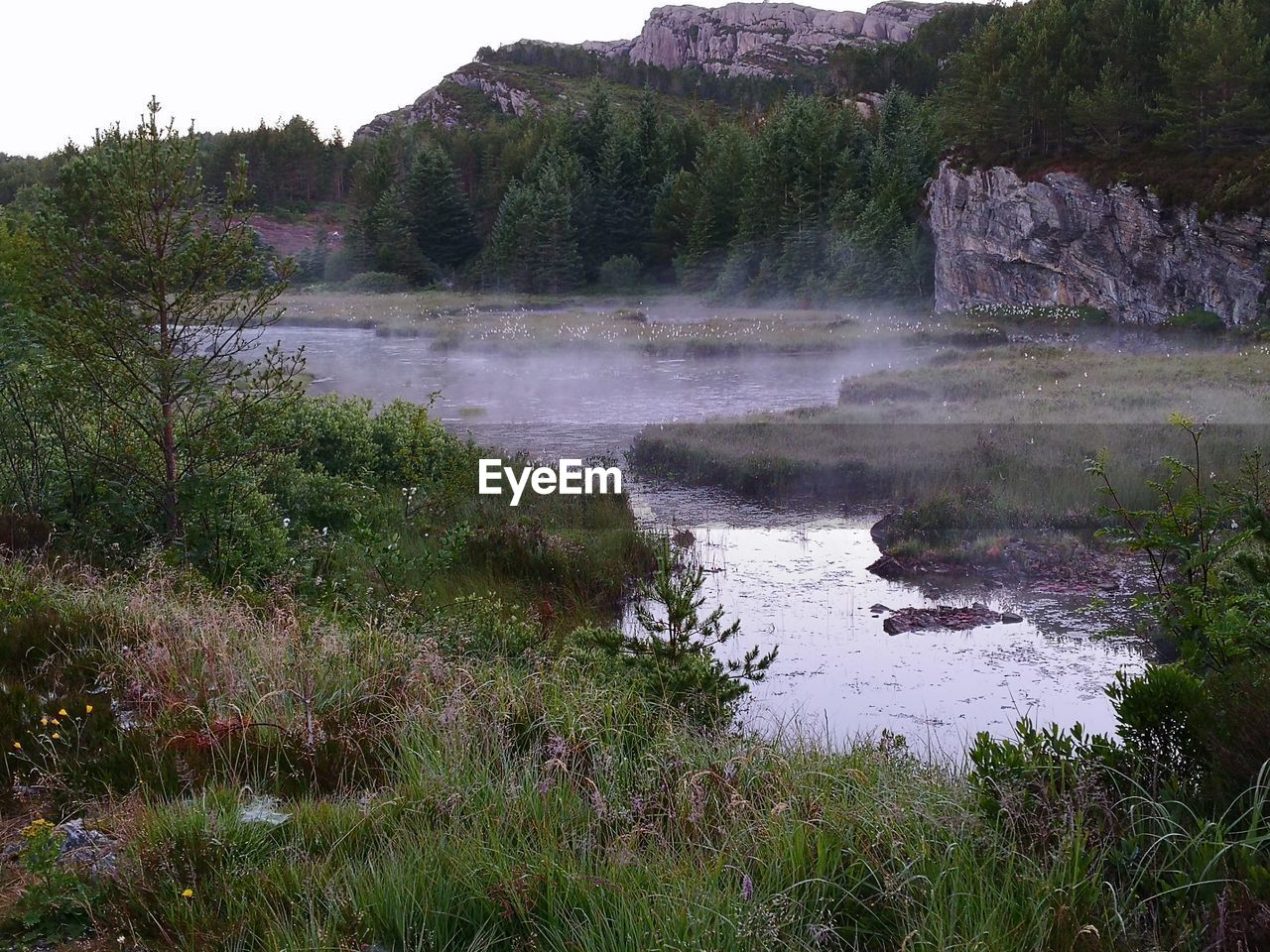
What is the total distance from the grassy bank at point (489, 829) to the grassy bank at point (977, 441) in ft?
34.6

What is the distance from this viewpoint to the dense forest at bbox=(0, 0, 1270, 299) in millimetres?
40500

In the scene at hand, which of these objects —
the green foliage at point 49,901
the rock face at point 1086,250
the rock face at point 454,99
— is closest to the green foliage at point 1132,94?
the rock face at point 1086,250

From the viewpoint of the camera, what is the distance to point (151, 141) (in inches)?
318

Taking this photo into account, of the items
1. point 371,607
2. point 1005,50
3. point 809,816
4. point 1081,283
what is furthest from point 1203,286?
point 809,816

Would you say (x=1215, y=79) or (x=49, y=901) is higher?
(x=1215, y=79)

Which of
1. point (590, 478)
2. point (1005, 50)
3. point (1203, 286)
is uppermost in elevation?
point (1005, 50)

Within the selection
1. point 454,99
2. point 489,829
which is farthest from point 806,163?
point 454,99

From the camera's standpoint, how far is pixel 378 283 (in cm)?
5984

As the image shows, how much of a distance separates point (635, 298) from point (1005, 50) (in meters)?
23.4

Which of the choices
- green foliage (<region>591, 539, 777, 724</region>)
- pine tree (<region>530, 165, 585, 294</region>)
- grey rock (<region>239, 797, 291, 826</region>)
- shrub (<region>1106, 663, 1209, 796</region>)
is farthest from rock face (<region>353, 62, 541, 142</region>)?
shrub (<region>1106, 663, 1209, 796</region>)

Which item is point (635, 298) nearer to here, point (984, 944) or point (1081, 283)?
point (1081, 283)

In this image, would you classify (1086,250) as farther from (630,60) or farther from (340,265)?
(630,60)

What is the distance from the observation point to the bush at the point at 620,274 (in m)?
66.8

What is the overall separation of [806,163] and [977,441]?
152 ft
